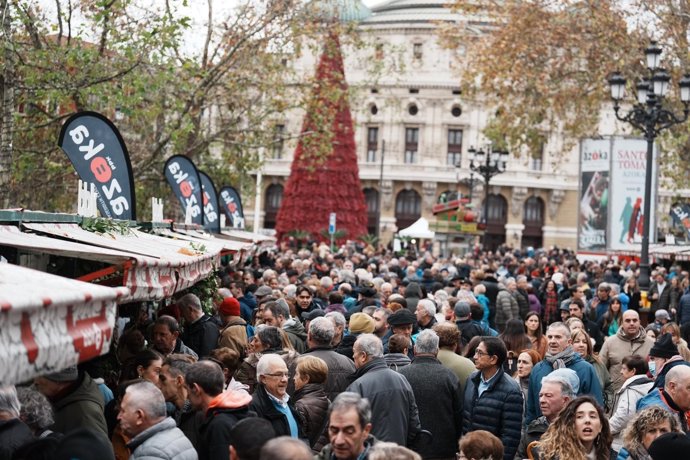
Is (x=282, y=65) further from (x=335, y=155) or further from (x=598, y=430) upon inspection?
A: (x=335, y=155)

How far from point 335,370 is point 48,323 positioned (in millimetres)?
5081

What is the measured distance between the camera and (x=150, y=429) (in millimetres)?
5984

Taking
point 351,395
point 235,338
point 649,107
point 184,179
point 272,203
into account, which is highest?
point 649,107

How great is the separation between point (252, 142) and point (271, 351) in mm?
20704

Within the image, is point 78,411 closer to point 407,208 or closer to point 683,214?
point 683,214

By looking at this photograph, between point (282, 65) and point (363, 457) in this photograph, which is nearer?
point (363, 457)

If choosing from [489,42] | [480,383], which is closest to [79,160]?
[480,383]

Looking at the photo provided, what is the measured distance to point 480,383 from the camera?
8.89 metres

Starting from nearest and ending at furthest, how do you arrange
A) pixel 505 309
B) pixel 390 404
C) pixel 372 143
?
pixel 390 404 < pixel 505 309 < pixel 372 143

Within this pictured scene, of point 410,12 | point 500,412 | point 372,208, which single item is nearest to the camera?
point 500,412

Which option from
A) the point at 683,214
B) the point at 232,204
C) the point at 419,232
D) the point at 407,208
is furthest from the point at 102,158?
the point at 407,208

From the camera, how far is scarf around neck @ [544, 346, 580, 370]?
9219mm

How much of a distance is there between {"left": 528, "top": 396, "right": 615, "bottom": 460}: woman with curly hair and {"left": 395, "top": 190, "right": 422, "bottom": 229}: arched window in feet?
251

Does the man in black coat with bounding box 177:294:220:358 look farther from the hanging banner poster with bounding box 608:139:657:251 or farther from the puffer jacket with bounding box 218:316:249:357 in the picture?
the hanging banner poster with bounding box 608:139:657:251
